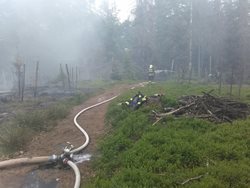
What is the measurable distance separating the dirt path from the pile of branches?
2.52m

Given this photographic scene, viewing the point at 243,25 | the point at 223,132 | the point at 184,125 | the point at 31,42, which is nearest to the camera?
the point at 223,132

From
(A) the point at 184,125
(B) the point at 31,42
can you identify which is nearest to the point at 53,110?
(A) the point at 184,125

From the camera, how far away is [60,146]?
9.30m

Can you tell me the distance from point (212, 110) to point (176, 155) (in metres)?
3.47

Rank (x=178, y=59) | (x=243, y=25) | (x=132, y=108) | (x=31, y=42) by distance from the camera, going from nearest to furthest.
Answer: (x=132, y=108) < (x=243, y=25) < (x=178, y=59) < (x=31, y=42)

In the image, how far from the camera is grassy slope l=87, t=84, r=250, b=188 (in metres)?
5.41

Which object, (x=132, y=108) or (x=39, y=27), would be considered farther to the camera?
(x=39, y=27)

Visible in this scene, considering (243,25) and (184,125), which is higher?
(243,25)

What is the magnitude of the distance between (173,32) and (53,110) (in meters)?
27.5

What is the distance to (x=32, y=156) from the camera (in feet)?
27.8

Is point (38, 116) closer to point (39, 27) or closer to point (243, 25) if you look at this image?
point (243, 25)

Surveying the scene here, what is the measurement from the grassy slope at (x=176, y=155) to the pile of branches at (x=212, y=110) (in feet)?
1.86

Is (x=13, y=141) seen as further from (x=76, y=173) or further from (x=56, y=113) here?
(x=56, y=113)

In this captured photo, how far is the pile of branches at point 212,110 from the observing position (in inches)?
351
